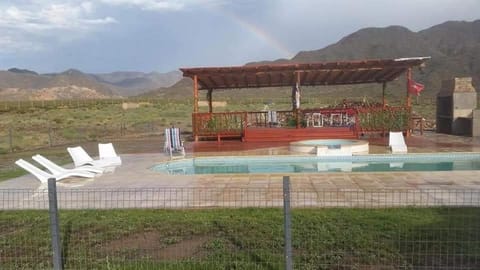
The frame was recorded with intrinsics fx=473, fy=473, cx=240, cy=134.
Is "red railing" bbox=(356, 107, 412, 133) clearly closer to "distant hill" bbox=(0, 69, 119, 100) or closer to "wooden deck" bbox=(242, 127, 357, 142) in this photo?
"wooden deck" bbox=(242, 127, 357, 142)

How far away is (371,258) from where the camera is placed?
14.7 ft

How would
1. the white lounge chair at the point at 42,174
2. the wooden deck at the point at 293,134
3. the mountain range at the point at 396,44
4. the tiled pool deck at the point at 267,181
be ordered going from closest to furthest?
the tiled pool deck at the point at 267,181 → the white lounge chair at the point at 42,174 → the wooden deck at the point at 293,134 → the mountain range at the point at 396,44

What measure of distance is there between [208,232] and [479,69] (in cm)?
7904

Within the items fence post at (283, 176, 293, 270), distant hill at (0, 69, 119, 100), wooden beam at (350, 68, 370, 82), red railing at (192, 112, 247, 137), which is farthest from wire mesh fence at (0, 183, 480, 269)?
distant hill at (0, 69, 119, 100)

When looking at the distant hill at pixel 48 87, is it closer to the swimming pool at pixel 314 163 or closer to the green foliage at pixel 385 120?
the green foliage at pixel 385 120

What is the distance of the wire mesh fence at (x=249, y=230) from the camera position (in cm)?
453

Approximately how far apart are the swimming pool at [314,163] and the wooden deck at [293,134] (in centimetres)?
439

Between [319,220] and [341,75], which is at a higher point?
[341,75]

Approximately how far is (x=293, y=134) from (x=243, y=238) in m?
12.0

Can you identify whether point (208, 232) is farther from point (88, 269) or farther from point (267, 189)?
point (267, 189)

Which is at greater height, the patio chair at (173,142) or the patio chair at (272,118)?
the patio chair at (272,118)

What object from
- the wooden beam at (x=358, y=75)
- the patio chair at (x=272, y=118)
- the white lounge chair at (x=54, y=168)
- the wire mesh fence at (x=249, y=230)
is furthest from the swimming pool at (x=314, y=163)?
the patio chair at (x=272, y=118)

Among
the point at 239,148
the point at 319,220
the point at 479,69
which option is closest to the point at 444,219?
the point at 319,220

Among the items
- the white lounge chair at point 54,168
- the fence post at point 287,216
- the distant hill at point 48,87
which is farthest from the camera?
the distant hill at point 48,87
